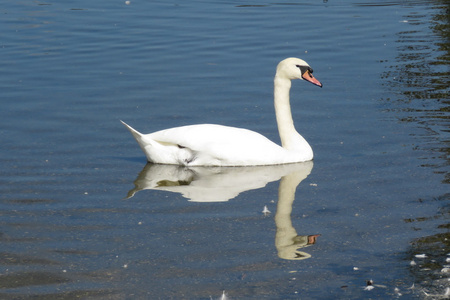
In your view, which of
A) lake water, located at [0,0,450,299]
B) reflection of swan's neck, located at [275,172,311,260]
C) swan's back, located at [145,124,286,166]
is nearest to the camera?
lake water, located at [0,0,450,299]

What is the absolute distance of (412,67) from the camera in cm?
1366

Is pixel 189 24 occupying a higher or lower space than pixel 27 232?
higher

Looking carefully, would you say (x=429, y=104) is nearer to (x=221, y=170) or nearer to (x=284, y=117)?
(x=284, y=117)

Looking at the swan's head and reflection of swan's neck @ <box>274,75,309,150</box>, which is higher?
the swan's head

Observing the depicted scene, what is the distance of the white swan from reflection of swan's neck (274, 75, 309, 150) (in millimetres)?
14

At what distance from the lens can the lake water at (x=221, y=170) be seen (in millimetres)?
6469

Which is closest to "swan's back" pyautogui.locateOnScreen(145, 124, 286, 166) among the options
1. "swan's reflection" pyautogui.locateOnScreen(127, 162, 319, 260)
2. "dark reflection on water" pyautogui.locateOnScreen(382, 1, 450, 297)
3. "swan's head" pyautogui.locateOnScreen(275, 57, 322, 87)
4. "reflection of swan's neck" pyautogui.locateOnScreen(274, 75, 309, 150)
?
"swan's reflection" pyautogui.locateOnScreen(127, 162, 319, 260)

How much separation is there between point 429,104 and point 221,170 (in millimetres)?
3487

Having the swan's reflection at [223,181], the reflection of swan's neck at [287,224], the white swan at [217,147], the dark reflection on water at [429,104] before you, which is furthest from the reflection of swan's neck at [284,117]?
the dark reflection on water at [429,104]

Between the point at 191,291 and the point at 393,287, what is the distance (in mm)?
1422

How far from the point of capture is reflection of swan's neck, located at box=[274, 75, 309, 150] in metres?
9.90

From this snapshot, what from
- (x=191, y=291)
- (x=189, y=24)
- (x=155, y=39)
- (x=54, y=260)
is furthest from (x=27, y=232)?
(x=189, y=24)

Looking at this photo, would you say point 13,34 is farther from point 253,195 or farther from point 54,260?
point 54,260

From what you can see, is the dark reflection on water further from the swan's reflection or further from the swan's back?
the swan's back
